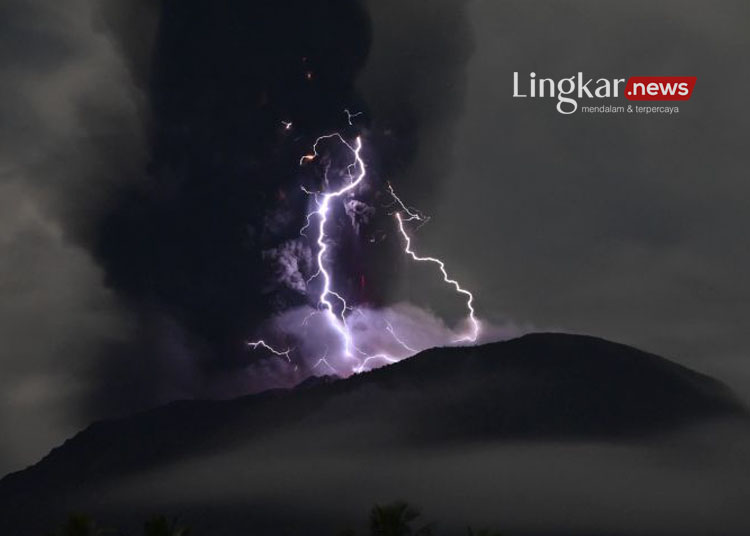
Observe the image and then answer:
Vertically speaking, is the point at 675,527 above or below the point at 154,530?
above

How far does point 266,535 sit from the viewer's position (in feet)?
655

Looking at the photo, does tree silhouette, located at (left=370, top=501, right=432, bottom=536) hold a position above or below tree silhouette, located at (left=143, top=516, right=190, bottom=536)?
above

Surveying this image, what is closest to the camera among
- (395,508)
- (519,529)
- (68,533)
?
(68,533)

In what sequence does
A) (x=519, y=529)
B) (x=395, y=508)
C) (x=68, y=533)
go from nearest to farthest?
(x=68, y=533) → (x=395, y=508) → (x=519, y=529)

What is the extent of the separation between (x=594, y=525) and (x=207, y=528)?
74.4m

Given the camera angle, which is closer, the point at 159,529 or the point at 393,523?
the point at 159,529

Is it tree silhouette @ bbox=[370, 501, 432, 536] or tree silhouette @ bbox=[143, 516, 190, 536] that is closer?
tree silhouette @ bbox=[143, 516, 190, 536]

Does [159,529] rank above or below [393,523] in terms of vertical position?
below

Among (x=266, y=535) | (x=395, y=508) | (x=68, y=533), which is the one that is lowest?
(x=68, y=533)

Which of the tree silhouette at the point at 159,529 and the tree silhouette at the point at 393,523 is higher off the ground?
the tree silhouette at the point at 393,523

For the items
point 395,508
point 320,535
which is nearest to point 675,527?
point 320,535

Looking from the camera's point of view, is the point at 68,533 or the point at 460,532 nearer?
the point at 68,533

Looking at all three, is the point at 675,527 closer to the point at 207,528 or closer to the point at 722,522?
the point at 722,522

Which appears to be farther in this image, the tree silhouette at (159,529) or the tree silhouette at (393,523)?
the tree silhouette at (393,523)
